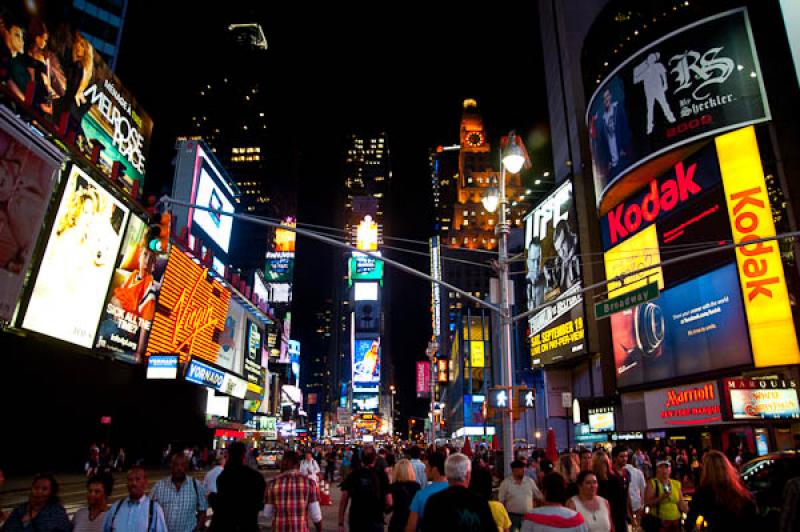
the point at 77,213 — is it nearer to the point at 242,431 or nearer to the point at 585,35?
the point at 585,35

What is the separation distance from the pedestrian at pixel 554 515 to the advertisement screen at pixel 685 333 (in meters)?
25.3

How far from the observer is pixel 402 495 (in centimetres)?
846

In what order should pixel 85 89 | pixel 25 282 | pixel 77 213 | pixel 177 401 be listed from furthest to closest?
1. pixel 177 401
2. pixel 85 89
3. pixel 77 213
4. pixel 25 282

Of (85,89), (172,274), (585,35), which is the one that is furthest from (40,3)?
(585,35)

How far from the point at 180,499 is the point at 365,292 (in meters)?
168

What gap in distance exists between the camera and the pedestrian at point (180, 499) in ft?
23.8

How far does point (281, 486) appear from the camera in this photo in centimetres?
769

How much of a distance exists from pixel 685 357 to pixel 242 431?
57.5m

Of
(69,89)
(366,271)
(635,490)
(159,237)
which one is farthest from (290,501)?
(366,271)

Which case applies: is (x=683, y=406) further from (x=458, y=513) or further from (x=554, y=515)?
(x=458, y=513)

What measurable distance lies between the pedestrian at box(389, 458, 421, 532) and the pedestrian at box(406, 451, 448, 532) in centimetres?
119

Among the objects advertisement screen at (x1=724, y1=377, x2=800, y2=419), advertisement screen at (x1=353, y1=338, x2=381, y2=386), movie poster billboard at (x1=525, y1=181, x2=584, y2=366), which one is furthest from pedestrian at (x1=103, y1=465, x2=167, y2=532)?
advertisement screen at (x1=353, y1=338, x2=381, y2=386)

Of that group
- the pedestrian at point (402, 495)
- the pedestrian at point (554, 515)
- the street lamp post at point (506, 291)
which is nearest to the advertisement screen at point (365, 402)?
the street lamp post at point (506, 291)

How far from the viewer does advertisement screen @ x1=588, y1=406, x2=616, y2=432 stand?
38744 mm
